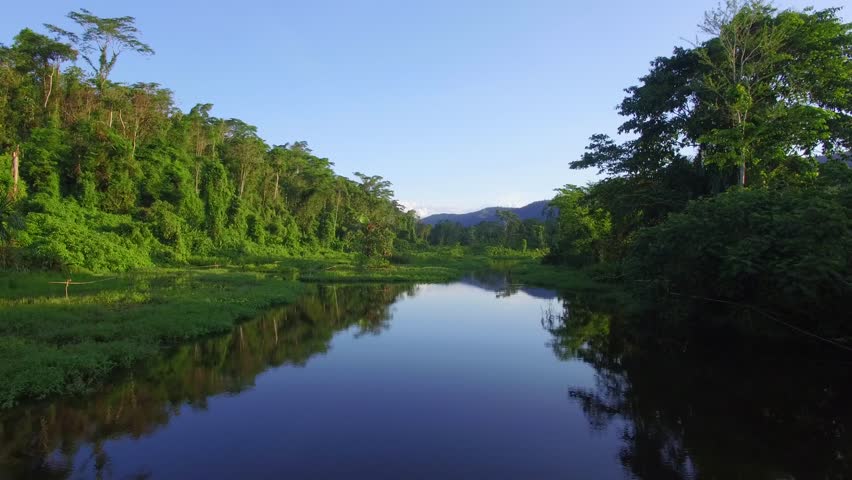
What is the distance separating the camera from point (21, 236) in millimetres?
23688

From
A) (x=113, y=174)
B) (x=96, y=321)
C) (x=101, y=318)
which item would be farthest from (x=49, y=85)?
(x=96, y=321)

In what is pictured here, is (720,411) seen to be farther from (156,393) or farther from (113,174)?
(113,174)

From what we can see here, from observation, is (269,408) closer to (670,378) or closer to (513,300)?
(670,378)

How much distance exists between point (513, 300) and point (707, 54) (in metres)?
16.5

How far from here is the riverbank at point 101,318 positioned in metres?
10.1

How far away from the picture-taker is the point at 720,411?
31.9 feet

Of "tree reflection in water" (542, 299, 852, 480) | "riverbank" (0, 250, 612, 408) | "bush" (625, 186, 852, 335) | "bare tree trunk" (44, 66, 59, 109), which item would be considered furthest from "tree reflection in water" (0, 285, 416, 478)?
"bare tree trunk" (44, 66, 59, 109)

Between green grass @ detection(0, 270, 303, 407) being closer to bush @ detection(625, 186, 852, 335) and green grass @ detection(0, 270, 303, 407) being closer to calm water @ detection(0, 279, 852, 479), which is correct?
calm water @ detection(0, 279, 852, 479)

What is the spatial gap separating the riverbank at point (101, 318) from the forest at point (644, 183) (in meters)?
3.44

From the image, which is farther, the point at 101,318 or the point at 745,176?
the point at 745,176

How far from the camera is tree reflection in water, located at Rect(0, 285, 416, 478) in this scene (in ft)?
24.7

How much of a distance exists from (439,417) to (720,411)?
6115 millimetres

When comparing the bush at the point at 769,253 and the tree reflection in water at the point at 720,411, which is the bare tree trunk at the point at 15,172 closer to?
the tree reflection in water at the point at 720,411

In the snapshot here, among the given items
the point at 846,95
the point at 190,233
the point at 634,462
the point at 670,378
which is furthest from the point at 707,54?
the point at 190,233
